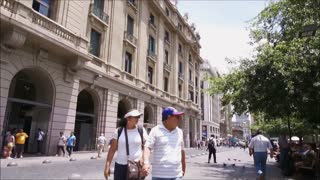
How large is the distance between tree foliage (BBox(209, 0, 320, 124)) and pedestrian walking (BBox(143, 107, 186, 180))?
8533mm

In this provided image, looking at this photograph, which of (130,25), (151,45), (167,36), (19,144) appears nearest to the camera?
(19,144)

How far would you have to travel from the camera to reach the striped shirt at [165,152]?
409cm

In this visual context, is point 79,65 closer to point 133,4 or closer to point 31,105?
point 31,105

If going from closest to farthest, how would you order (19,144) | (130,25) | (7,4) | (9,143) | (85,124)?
(7,4), (9,143), (19,144), (85,124), (130,25)

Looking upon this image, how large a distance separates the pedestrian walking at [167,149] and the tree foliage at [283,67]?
853 centimetres

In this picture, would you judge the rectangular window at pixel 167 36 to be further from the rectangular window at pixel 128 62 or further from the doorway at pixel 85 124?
the doorway at pixel 85 124

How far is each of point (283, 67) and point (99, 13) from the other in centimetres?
1453

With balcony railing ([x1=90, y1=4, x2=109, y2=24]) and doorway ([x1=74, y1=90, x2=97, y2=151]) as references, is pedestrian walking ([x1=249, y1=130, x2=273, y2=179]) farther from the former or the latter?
balcony railing ([x1=90, y1=4, x2=109, y2=24])

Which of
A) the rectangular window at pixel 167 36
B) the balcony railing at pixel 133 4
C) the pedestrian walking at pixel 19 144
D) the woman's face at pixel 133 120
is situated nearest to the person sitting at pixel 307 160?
the woman's face at pixel 133 120

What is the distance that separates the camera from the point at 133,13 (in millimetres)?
26625

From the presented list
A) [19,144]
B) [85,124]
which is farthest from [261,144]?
[85,124]

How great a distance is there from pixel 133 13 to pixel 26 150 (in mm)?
15319

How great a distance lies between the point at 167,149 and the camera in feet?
13.7

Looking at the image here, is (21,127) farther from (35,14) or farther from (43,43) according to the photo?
(35,14)
